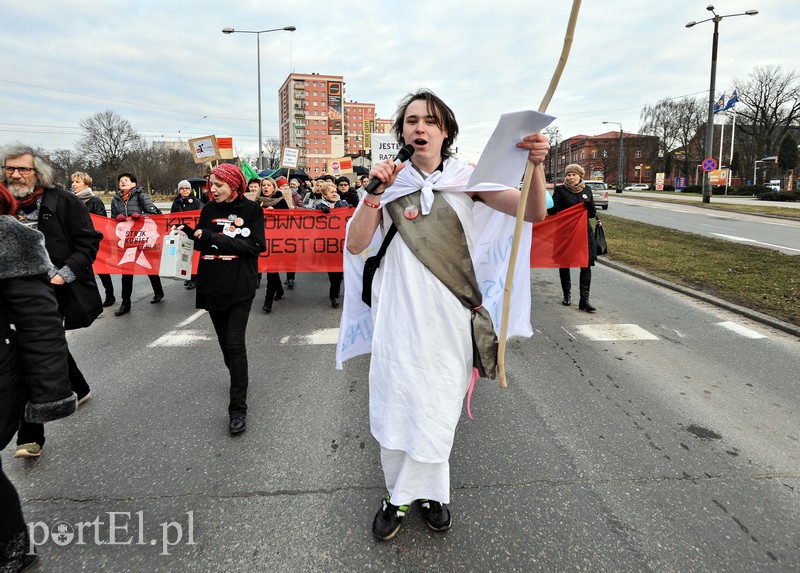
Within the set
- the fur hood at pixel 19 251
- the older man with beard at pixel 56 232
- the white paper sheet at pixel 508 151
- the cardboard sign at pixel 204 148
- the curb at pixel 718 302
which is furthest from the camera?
the cardboard sign at pixel 204 148

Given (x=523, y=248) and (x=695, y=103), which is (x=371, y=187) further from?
(x=695, y=103)

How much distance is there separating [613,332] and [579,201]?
7.51ft

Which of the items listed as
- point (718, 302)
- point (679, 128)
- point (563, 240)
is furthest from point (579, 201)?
point (679, 128)

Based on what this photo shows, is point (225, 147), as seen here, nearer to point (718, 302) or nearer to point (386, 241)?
point (718, 302)

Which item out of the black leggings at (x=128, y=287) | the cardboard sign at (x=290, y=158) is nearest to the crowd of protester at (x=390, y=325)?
the black leggings at (x=128, y=287)

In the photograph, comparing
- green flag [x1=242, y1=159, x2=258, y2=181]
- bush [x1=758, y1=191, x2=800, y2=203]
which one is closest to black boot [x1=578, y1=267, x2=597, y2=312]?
green flag [x1=242, y1=159, x2=258, y2=181]

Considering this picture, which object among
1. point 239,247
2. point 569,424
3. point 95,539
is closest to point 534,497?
point 569,424

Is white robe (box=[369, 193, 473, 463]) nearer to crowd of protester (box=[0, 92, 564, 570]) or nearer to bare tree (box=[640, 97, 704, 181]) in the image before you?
crowd of protester (box=[0, 92, 564, 570])

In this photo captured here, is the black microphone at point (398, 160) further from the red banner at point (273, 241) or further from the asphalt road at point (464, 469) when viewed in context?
the red banner at point (273, 241)

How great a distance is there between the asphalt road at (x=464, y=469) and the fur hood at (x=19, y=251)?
4.27 ft

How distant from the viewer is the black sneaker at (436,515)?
2.32 m

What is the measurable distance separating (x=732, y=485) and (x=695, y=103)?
87.0 m

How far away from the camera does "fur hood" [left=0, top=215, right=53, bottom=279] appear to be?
1.89 m

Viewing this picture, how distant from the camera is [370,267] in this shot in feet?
7.55
